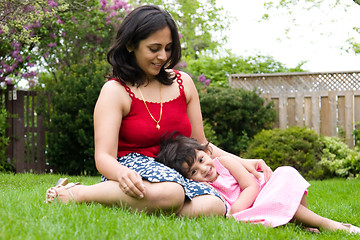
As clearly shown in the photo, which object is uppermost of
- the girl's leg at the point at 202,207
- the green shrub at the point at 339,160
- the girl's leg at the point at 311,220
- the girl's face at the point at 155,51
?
the girl's face at the point at 155,51

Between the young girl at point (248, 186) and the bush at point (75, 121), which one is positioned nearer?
the young girl at point (248, 186)

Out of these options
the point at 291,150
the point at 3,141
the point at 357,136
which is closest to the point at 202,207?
the point at 291,150

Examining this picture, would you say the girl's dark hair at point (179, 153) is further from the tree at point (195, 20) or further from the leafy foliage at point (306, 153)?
the tree at point (195, 20)

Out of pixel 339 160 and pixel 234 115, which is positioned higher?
pixel 234 115

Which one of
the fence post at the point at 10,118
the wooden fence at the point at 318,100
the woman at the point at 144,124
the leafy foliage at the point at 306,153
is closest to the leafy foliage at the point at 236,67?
the wooden fence at the point at 318,100

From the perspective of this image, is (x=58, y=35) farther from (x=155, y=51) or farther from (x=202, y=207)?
(x=202, y=207)

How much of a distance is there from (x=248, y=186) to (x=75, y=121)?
564cm

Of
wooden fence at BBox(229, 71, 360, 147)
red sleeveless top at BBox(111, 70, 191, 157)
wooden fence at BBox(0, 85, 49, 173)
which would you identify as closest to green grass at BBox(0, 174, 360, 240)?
red sleeveless top at BBox(111, 70, 191, 157)

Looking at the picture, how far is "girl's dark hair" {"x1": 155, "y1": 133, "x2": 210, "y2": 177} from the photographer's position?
2889 millimetres

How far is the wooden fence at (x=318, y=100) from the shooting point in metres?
9.74

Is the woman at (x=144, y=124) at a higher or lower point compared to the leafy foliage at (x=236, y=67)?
lower

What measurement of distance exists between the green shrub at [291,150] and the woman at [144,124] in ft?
15.8

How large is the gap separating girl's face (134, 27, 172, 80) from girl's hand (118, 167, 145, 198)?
0.79 metres

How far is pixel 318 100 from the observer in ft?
32.6
